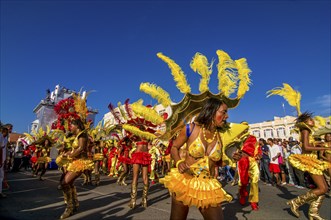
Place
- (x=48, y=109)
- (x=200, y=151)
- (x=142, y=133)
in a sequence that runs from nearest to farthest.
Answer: (x=200, y=151)
(x=142, y=133)
(x=48, y=109)

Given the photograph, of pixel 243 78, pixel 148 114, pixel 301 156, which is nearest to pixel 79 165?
pixel 148 114

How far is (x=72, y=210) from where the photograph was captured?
439 centimetres

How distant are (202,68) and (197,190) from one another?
1668mm

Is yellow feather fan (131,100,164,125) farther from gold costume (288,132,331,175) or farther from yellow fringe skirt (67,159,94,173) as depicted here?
gold costume (288,132,331,175)

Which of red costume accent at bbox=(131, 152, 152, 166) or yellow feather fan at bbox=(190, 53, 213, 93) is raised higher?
yellow feather fan at bbox=(190, 53, 213, 93)

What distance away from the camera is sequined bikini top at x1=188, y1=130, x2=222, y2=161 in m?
2.54

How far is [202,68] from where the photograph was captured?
3.15 metres

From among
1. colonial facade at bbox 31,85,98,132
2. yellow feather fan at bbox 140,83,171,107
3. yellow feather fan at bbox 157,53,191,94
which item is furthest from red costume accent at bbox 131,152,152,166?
colonial facade at bbox 31,85,98,132

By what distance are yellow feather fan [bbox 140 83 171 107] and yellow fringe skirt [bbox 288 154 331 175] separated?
3.52 meters

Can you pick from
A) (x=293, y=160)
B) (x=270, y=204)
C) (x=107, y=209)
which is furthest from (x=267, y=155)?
(x=107, y=209)

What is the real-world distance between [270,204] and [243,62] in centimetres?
476

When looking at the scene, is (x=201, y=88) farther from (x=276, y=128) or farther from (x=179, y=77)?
(x=276, y=128)

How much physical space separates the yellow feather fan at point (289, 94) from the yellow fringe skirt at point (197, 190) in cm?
402

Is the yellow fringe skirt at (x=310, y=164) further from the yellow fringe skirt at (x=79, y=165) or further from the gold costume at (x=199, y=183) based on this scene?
the yellow fringe skirt at (x=79, y=165)
